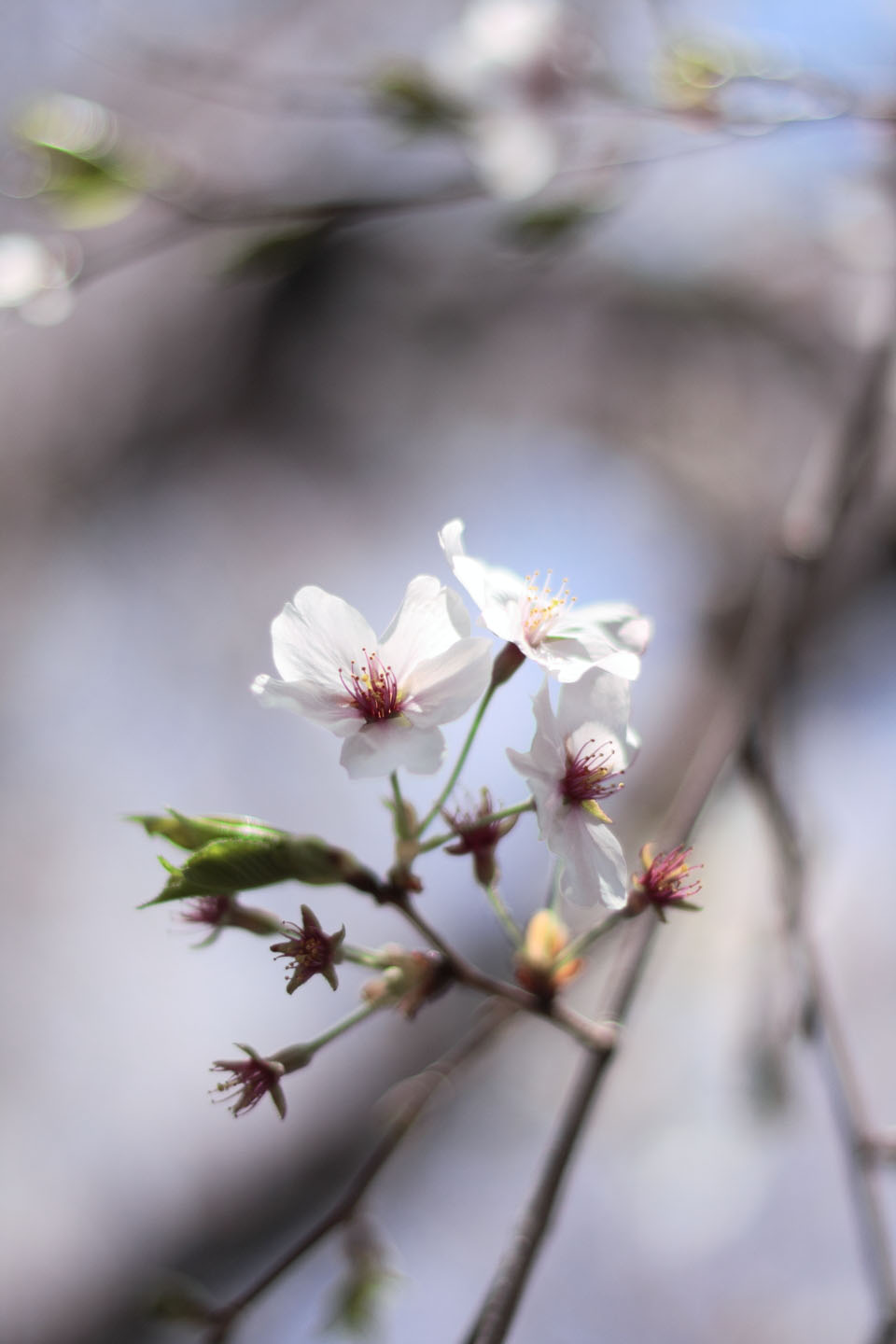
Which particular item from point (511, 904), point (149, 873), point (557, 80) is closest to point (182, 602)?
point (149, 873)

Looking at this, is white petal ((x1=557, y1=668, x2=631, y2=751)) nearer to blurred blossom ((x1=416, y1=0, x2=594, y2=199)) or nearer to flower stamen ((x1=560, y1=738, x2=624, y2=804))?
Answer: flower stamen ((x1=560, y1=738, x2=624, y2=804))

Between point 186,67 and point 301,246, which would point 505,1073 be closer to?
point 301,246

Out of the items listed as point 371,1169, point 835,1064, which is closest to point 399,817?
point 371,1169

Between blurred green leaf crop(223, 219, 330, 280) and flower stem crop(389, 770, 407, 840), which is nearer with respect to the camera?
flower stem crop(389, 770, 407, 840)

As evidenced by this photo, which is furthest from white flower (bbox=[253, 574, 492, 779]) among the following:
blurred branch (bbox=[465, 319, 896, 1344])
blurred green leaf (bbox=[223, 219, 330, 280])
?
blurred green leaf (bbox=[223, 219, 330, 280])

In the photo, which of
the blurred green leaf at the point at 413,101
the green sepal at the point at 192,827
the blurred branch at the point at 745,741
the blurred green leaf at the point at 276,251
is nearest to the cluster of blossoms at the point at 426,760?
the green sepal at the point at 192,827

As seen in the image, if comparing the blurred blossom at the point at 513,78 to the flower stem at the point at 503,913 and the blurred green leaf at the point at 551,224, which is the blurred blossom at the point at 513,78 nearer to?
the blurred green leaf at the point at 551,224

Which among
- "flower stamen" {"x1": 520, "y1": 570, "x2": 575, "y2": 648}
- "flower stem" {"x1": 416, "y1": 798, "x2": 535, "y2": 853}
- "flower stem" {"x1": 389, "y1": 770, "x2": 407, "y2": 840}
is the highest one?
"flower stamen" {"x1": 520, "y1": 570, "x2": 575, "y2": 648}

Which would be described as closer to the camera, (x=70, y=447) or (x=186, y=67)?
(x=186, y=67)
